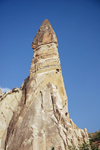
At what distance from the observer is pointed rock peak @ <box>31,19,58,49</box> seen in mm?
33787

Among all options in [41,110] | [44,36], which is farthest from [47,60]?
[41,110]

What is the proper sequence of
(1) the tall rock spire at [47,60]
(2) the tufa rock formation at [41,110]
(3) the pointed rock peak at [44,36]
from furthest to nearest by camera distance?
(3) the pointed rock peak at [44,36] < (1) the tall rock spire at [47,60] < (2) the tufa rock formation at [41,110]

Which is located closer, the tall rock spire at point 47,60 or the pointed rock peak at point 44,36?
the tall rock spire at point 47,60

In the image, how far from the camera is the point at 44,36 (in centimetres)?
3450

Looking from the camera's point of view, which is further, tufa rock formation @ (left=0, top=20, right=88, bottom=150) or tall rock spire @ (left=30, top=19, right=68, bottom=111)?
tall rock spire @ (left=30, top=19, right=68, bottom=111)

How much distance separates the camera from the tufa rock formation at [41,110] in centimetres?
2303

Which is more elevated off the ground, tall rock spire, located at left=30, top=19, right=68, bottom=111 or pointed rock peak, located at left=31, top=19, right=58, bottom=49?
pointed rock peak, located at left=31, top=19, right=58, bottom=49

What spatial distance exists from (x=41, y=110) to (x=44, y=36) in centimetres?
1395

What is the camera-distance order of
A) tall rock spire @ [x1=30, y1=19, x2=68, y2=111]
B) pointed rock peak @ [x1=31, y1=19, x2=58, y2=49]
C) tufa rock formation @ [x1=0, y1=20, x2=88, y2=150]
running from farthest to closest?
1. pointed rock peak @ [x1=31, y1=19, x2=58, y2=49]
2. tall rock spire @ [x1=30, y1=19, x2=68, y2=111]
3. tufa rock formation @ [x1=0, y1=20, x2=88, y2=150]

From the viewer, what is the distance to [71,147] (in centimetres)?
2238

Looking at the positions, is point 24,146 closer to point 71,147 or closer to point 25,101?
point 71,147

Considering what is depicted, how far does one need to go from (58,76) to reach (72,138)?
9.25 meters

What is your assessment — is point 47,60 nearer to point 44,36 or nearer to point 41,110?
point 44,36

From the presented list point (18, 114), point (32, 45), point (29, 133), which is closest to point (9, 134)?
point (18, 114)
